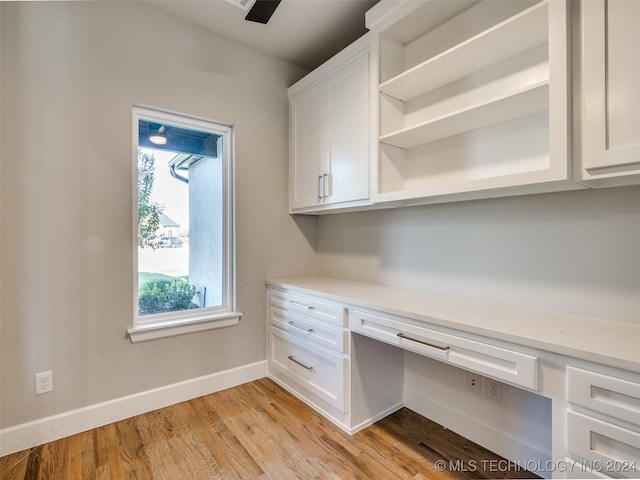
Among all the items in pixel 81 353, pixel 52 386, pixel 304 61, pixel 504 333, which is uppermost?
pixel 304 61

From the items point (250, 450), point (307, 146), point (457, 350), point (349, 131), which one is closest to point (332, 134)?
point (349, 131)

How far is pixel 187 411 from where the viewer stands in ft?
6.84

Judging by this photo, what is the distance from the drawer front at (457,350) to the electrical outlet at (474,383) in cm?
58

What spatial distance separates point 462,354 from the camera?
131cm

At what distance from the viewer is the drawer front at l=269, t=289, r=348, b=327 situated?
1.87 meters

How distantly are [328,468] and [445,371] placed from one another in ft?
2.93

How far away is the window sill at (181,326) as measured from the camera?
80.4 inches

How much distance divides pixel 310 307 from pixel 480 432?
3.97ft

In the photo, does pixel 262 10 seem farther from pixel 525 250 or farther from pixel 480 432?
pixel 480 432

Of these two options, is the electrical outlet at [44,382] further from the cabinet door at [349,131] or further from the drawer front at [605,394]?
the drawer front at [605,394]

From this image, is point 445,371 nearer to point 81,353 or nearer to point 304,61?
point 81,353

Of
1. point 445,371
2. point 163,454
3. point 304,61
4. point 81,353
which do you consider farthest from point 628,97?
point 81,353

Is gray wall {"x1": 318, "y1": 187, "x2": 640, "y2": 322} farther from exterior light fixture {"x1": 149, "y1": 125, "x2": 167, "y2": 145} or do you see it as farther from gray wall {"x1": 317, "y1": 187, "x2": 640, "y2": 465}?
exterior light fixture {"x1": 149, "y1": 125, "x2": 167, "y2": 145}

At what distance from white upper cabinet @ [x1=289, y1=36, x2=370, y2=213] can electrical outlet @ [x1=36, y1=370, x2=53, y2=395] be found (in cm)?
193
